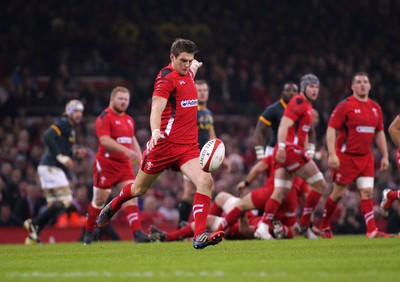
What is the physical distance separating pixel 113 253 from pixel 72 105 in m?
5.47

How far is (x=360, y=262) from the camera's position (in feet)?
25.9

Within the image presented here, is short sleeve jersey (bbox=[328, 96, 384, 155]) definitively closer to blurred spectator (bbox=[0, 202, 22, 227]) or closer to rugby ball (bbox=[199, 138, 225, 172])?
rugby ball (bbox=[199, 138, 225, 172])

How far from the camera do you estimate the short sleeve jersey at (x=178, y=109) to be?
32.6 feet

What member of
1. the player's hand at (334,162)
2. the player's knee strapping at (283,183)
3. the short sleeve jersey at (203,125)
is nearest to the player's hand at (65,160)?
the short sleeve jersey at (203,125)

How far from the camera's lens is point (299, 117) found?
13.5 meters

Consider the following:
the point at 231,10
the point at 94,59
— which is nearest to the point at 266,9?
the point at 231,10

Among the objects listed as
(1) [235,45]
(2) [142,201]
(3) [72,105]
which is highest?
(1) [235,45]

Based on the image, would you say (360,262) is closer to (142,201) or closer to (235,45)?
(142,201)

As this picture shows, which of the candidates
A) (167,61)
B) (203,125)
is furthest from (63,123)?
(167,61)

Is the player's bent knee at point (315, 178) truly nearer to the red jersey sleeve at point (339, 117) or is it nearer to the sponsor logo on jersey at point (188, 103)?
the red jersey sleeve at point (339, 117)

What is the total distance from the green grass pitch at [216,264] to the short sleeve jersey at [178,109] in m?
1.34

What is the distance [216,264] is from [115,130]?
562cm

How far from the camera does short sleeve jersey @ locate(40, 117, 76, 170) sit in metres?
15.1

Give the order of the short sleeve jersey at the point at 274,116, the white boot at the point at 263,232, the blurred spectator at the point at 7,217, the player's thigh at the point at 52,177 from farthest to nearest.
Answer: the blurred spectator at the point at 7,217
the player's thigh at the point at 52,177
the short sleeve jersey at the point at 274,116
the white boot at the point at 263,232
